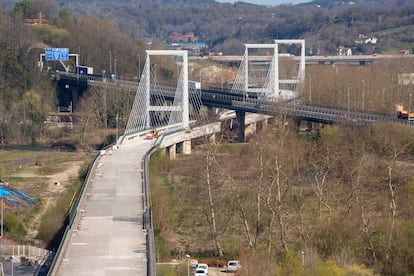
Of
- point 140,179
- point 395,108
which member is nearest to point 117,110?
point 395,108

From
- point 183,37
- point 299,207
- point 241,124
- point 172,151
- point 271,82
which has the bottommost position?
point 172,151

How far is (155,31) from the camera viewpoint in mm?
187625

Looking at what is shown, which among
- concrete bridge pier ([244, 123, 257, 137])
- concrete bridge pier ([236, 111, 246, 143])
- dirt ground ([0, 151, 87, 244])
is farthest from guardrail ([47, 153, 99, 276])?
concrete bridge pier ([244, 123, 257, 137])

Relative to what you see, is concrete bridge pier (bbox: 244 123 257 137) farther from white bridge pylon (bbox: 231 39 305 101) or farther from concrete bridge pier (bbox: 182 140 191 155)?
concrete bridge pier (bbox: 182 140 191 155)

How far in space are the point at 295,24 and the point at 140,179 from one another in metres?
115

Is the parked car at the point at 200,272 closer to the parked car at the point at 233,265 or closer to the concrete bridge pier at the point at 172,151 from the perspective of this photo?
the parked car at the point at 233,265

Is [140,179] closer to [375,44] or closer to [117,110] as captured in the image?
[117,110]

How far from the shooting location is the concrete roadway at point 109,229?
73.0 ft

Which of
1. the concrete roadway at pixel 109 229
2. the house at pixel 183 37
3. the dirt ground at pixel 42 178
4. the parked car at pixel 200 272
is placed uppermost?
the house at pixel 183 37

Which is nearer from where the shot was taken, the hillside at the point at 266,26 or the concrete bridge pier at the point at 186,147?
the concrete bridge pier at the point at 186,147

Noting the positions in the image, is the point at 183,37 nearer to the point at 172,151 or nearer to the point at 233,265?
the point at 172,151

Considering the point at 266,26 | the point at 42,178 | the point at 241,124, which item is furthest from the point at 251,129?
the point at 266,26

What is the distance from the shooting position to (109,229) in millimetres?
26078

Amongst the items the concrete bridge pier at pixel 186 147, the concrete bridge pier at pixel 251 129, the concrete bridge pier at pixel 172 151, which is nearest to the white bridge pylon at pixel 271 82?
the concrete bridge pier at pixel 251 129
